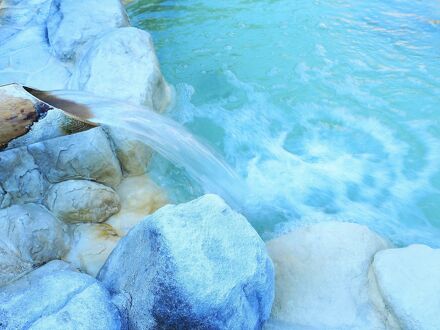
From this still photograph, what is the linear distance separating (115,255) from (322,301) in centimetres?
138

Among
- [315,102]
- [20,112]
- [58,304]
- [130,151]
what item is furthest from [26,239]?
[315,102]

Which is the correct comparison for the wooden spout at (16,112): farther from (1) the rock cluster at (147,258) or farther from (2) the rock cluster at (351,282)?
(2) the rock cluster at (351,282)

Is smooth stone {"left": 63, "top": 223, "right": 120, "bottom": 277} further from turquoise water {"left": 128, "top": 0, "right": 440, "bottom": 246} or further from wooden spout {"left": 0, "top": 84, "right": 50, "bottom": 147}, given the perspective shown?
wooden spout {"left": 0, "top": 84, "right": 50, "bottom": 147}

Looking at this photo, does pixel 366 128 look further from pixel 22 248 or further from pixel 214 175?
pixel 22 248

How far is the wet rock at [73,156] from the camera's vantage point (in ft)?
11.1

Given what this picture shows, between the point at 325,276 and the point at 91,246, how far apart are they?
170 cm

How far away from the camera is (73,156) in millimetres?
3383

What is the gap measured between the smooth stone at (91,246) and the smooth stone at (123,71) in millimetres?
1275

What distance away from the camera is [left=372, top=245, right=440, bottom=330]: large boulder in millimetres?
2475

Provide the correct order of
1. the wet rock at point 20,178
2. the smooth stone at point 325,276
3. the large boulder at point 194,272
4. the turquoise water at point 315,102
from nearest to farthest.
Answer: the large boulder at point 194,272 < the smooth stone at point 325,276 < the wet rock at point 20,178 < the turquoise water at point 315,102

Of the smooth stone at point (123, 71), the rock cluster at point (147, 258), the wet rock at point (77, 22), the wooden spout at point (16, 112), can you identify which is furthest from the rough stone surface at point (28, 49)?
the wooden spout at point (16, 112)

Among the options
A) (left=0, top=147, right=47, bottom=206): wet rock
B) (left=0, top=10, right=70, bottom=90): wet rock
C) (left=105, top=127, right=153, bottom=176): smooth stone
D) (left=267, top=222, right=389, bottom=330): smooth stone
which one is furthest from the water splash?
(left=0, top=10, right=70, bottom=90): wet rock

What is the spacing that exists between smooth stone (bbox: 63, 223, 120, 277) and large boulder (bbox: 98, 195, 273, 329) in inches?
15.9

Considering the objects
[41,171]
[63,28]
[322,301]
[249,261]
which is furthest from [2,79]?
[322,301]
